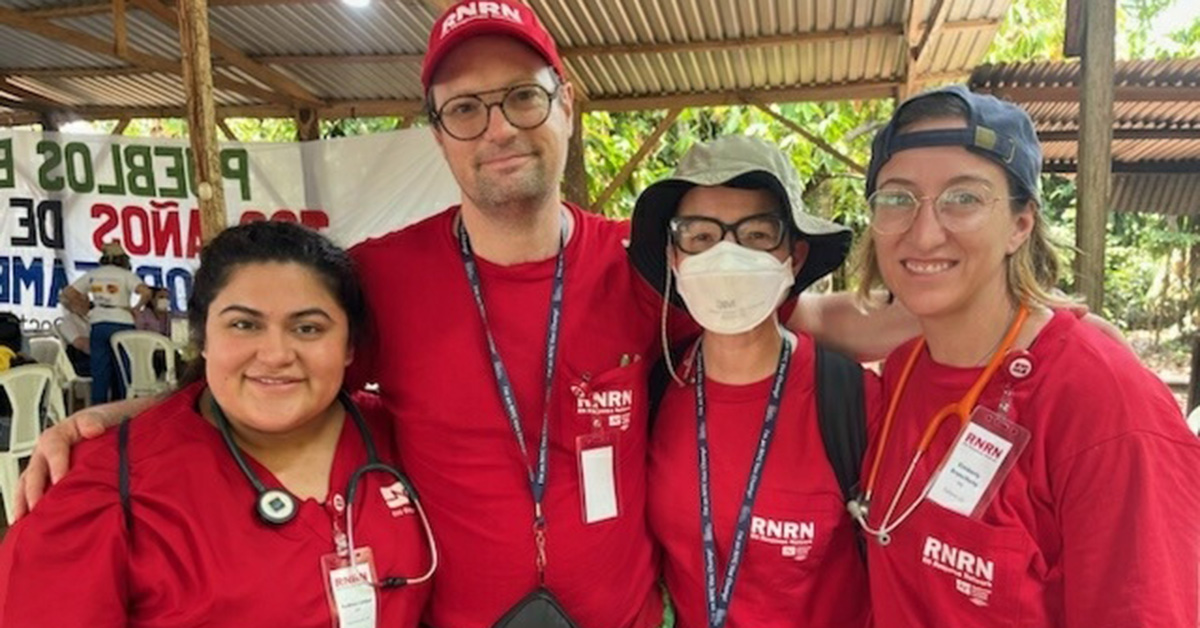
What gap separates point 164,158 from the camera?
279 inches

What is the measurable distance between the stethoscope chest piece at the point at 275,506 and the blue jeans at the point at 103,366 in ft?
18.0

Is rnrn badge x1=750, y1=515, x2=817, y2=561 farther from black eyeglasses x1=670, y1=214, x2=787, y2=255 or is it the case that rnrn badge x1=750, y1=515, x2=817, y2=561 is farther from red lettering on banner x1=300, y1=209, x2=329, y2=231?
red lettering on banner x1=300, y1=209, x2=329, y2=231

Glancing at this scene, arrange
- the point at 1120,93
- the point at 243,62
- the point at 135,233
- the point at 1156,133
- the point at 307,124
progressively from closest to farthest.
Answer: the point at 1120,93, the point at 1156,133, the point at 243,62, the point at 135,233, the point at 307,124

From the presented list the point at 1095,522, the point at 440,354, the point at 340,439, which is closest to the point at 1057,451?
the point at 1095,522

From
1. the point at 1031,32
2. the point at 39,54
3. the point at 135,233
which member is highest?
the point at 1031,32

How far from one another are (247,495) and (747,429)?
103 cm

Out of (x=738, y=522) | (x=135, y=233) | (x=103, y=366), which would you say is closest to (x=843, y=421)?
(x=738, y=522)

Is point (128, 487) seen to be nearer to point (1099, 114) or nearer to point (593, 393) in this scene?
point (593, 393)

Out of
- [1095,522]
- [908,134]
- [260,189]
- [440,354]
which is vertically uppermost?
[260,189]

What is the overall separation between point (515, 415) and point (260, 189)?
255 inches

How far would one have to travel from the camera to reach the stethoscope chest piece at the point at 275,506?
58.5 inches

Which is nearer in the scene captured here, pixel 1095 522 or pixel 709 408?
pixel 1095 522

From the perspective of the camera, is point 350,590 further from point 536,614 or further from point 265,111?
point 265,111

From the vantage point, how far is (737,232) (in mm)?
1715
